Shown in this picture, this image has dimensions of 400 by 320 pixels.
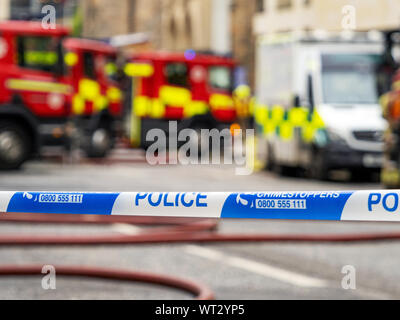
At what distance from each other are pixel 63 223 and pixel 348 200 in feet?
26.0

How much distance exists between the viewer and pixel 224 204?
4602 mm

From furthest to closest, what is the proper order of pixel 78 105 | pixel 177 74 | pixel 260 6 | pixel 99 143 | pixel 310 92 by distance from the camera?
pixel 260 6 → pixel 177 74 → pixel 99 143 → pixel 78 105 → pixel 310 92

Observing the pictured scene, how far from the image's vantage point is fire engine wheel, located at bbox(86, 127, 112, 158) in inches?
997

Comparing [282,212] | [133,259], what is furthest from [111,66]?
[282,212]

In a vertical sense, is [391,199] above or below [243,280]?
above

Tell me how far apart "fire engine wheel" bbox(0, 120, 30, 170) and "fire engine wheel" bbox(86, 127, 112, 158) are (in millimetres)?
4822

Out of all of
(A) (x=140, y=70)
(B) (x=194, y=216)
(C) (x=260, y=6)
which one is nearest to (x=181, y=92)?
(A) (x=140, y=70)

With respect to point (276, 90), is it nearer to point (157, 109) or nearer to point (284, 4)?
point (157, 109)

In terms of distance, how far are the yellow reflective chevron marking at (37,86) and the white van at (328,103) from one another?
3620 mm

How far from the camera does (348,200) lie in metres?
4.51

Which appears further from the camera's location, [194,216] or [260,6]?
[260,6]

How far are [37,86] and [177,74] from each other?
7.98 metres

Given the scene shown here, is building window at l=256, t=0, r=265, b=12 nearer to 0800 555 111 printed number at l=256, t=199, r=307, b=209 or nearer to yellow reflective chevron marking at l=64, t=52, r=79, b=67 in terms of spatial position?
yellow reflective chevron marking at l=64, t=52, r=79, b=67
